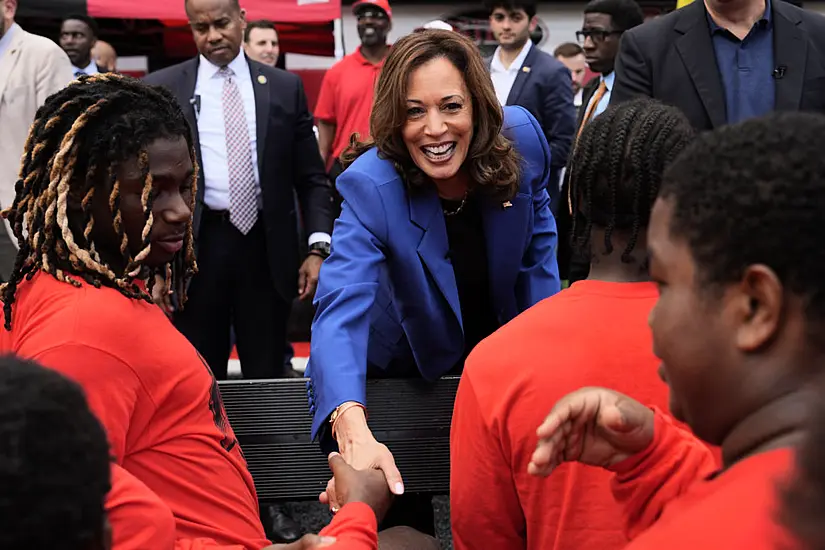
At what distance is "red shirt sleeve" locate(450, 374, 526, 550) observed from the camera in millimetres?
2092

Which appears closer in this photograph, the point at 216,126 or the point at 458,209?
the point at 458,209

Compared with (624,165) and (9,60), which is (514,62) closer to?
(9,60)

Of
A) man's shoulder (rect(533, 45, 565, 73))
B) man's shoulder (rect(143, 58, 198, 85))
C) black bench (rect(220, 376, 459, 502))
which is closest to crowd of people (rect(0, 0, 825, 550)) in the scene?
black bench (rect(220, 376, 459, 502))

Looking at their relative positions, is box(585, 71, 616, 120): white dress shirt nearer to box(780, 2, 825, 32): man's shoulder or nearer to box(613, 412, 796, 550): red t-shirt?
box(780, 2, 825, 32): man's shoulder

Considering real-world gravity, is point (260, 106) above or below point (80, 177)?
below

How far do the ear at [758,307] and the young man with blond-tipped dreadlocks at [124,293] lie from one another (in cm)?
115

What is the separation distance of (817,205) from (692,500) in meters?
0.38

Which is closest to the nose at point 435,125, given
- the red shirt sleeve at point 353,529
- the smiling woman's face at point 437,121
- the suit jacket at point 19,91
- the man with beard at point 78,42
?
the smiling woman's face at point 437,121

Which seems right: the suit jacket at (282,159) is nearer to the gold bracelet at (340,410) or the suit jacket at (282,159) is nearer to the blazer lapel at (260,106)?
the blazer lapel at (260,106)

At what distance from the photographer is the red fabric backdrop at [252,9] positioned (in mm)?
9891

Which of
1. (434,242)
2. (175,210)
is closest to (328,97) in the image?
(434,242)

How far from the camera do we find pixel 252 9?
32.9 feet

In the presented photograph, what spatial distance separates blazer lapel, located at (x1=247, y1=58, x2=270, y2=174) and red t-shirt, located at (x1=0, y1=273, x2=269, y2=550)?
304 centimetres

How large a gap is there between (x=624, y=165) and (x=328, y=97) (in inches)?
207
